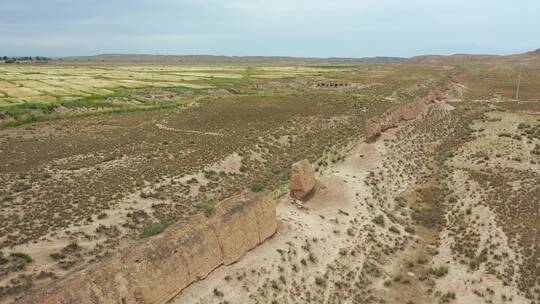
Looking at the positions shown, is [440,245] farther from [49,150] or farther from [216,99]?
[216,99]

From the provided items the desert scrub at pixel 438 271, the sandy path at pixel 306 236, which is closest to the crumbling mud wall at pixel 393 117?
the sandy path at pixel 306 236

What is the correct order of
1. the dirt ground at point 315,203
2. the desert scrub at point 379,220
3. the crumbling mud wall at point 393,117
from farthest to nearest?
1. the crumbling mud wall at point 393,117
2. the desert scrub at point 379,220
3. the dirt ground at point 315,203

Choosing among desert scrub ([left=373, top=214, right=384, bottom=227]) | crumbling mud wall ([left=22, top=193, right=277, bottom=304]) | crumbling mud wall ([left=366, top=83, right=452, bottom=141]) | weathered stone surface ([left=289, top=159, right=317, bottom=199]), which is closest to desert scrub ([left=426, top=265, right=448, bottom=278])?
desert scrub ([left=373, top=214, right=384, bottom=227])

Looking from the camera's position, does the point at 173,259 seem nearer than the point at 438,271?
Yes

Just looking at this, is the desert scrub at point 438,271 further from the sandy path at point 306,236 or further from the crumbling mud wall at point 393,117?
the crumbling mud wall at point 393,117

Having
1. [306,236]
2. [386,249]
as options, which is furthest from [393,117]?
[306,236]

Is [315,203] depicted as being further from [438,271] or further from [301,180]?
[438,271]

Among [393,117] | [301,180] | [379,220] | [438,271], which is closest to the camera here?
[438,271]
